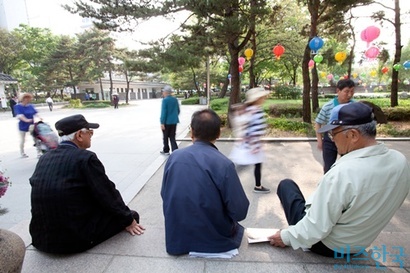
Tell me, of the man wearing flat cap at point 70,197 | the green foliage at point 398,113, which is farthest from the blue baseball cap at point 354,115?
the green foliage at point 398,113

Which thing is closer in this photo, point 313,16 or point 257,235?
point 257,235

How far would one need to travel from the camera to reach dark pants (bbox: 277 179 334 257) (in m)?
2.06

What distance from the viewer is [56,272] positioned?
202 cm

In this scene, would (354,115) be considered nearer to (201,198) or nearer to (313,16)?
(201,198)

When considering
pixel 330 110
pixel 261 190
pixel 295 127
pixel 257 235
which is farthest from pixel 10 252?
pixel 295 127

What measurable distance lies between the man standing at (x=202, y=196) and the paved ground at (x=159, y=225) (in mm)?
169

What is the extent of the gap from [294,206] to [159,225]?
157cm

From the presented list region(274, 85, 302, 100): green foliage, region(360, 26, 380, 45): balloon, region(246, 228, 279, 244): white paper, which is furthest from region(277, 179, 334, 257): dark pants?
region(274, 85, 302, 100): green foliage

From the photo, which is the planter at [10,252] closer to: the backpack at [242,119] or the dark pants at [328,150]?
the backpack at [242,119]

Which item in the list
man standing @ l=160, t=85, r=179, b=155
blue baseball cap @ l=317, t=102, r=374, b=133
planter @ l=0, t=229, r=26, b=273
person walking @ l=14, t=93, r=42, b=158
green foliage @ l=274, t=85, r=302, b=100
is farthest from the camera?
green foliage @ l=274, t=85, r=302, b=100

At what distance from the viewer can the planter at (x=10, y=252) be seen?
4.99 ft

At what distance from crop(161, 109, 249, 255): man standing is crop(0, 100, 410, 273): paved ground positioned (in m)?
0.17

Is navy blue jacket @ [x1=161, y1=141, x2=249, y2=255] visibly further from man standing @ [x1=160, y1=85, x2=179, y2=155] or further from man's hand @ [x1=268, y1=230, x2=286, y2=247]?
man standing @ [x1=160, y1=85, x2=179, y2=155]

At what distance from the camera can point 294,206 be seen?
7.22ft
